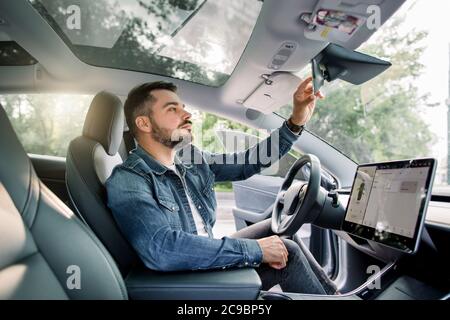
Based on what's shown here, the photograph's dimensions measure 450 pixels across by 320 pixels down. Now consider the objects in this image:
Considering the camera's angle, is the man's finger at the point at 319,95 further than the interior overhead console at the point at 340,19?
Yes

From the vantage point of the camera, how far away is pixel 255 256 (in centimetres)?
103

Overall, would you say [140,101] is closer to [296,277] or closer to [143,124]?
[143,124]

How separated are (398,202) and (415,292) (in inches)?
12.8

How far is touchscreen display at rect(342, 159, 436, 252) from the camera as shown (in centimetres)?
86

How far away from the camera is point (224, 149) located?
1.83 m

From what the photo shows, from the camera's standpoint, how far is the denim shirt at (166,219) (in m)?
0.97

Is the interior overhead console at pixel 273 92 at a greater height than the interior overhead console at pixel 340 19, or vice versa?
the interior overhead console at pixel 340 19

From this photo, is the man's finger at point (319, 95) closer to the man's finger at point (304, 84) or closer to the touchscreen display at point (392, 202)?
the man's finger at point (304, 84)

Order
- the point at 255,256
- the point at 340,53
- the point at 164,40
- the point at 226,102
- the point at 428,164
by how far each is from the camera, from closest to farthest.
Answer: the point at 428,164
the point at 255,256
the point at 340,53
the point at 164,40
the point at 226,102

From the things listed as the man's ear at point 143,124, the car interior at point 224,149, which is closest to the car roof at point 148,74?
the car interior at point 224,149

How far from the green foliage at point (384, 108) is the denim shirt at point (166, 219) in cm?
60

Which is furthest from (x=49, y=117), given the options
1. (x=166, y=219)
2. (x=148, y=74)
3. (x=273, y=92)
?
(x=273, y=92)
